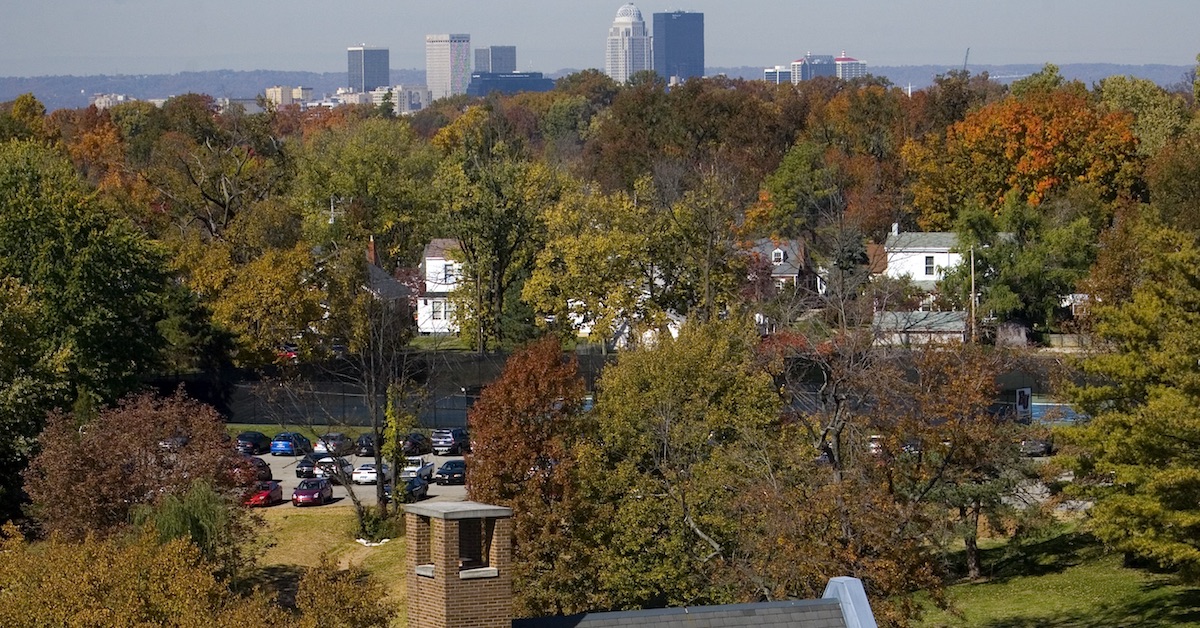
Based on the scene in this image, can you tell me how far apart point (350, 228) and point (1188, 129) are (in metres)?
50.1

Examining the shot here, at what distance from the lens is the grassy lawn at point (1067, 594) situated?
3503 centimetres

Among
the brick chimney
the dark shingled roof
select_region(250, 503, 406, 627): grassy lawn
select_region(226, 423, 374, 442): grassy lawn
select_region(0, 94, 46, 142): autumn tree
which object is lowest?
select_region(250, 503, 406, 627): grassy lawn

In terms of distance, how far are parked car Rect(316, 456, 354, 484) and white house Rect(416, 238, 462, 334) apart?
30.5 meters

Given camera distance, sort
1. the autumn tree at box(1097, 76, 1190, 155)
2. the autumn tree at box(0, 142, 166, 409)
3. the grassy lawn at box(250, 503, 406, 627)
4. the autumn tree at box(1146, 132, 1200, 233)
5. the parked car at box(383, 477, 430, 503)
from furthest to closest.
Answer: the autumn tree at box(1097, 76, 1190, 155), the autumn tree at box(1146, 132, 1200, 233), the autumn tree at box(0, 142, 166, 409), the parked car at box(383, 477, 430, 503), the grassy lawn at box(250, 503, 406, 627)

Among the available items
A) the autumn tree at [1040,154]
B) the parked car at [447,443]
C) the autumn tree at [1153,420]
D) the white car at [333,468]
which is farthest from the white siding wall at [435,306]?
the autumn tree at [1153,420]

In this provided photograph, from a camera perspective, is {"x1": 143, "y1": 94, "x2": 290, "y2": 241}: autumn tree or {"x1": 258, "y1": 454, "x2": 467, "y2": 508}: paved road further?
{"x1": 143, "y1": 94, "x2": 290, "y2": 241}: autumn tree

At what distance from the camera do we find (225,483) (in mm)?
39062

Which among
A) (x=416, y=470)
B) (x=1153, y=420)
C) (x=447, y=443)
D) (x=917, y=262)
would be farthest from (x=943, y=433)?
(x=917, y=262)

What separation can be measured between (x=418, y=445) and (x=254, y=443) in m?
6.35

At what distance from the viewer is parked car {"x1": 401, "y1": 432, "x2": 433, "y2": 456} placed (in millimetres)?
56219

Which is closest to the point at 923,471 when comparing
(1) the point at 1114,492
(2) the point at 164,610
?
(1) the point at 1114,492

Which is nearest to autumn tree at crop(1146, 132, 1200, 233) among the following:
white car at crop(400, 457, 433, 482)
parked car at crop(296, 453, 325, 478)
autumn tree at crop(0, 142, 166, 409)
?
white car at crop(400, 457, 433, 482)

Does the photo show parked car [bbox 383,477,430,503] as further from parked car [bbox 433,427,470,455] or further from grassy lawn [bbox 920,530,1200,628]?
grassy lawn [bbox 920,530,1200,628]

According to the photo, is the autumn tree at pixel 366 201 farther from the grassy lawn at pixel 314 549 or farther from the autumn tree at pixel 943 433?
the autumn tree at pixel 943 433
